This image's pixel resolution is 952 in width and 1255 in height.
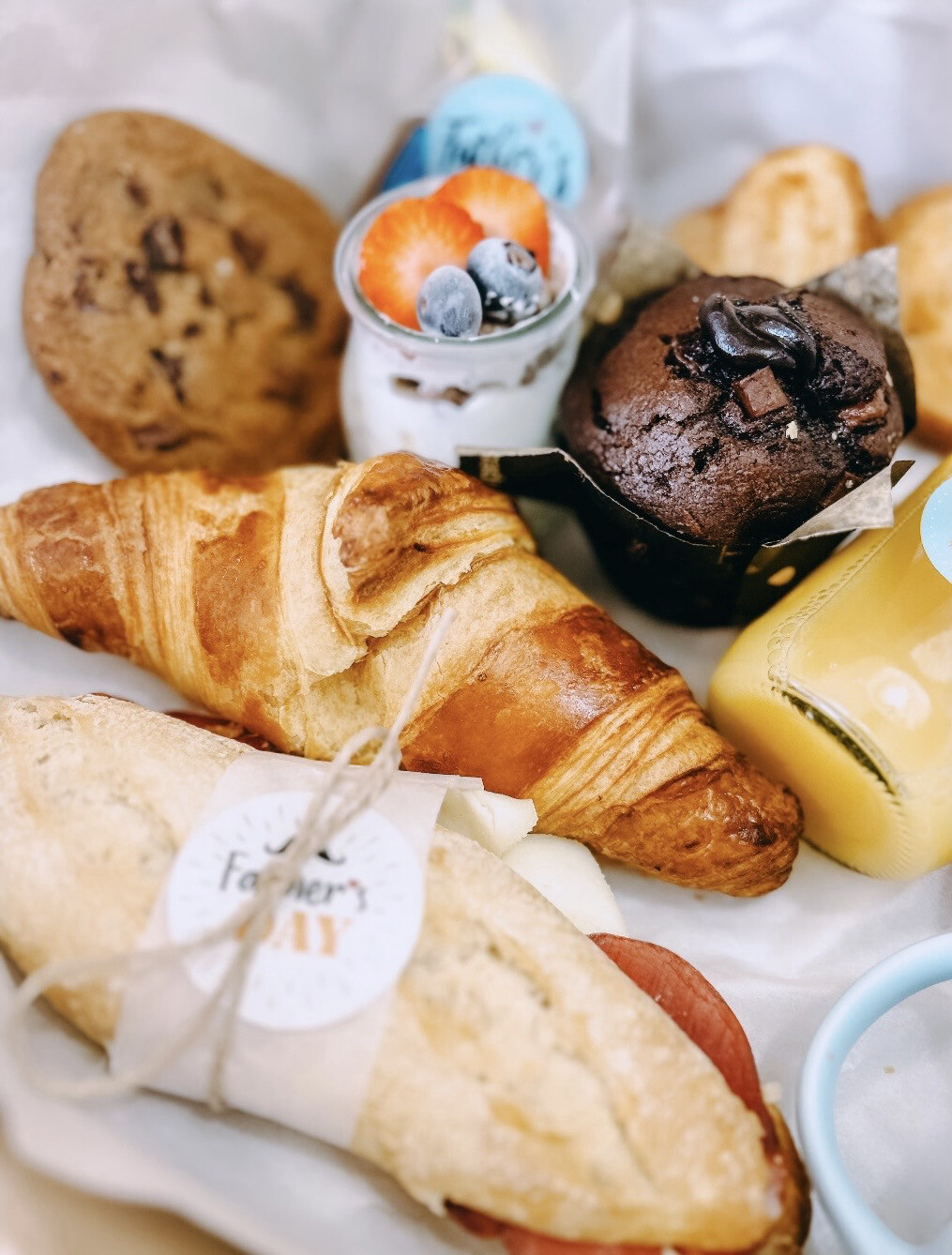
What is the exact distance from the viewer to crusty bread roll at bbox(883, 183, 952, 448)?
160cm

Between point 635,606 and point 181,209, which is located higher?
point 181,209

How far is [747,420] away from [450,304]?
376 mm

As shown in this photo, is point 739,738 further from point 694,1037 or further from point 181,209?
point 181,209

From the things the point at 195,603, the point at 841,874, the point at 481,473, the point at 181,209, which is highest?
the point at 181,209

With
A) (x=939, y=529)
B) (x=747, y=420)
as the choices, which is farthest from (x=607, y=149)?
(x=939, y=529)

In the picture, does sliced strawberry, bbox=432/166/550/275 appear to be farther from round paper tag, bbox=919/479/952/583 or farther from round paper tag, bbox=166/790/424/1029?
round paper tag, bbox=166/790/424/1029

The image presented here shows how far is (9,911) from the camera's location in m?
0.95

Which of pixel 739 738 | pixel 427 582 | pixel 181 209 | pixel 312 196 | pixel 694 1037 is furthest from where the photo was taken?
pixel 312 196

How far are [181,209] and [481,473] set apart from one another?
0.63m

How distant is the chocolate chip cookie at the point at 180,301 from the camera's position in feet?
4.61

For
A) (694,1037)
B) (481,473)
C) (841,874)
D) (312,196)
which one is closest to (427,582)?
(481,473)

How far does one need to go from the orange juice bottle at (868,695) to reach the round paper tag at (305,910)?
1.68ft

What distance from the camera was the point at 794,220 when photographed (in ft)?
5.48

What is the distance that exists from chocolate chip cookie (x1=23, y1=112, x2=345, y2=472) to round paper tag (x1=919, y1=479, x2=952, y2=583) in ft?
3.01
